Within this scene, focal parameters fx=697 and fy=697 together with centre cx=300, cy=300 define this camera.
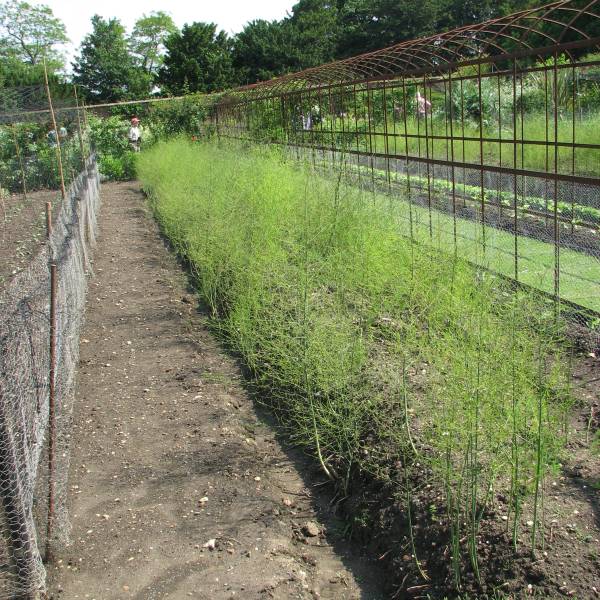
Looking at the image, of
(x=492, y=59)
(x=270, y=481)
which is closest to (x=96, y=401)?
(x=270, y=481)

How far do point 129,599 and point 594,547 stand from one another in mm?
1850

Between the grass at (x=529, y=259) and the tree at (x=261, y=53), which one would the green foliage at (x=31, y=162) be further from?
the tree at (x=261, y=53)

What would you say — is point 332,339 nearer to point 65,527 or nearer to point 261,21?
point 65,527

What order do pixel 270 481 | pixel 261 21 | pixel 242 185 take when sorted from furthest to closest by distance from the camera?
1. pixel 261 21
2. pixel 242 185
3. pixel 270 481

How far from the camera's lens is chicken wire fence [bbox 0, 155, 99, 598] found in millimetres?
2688

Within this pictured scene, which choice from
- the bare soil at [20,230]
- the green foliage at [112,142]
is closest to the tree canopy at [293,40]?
the green foliage at [112,142]

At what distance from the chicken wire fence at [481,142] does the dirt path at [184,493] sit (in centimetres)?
180

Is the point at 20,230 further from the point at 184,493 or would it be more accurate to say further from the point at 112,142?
the point at 112,142

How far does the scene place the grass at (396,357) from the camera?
9.41 ft

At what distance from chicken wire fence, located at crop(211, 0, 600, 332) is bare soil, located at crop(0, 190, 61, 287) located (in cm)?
413

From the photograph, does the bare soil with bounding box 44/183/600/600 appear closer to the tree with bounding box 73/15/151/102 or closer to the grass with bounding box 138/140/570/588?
the grass with bounding box 138/140/570/588

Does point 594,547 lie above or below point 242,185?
below

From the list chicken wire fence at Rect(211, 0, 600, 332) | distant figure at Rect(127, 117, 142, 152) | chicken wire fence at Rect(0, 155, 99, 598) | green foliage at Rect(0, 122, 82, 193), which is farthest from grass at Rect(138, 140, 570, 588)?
distant figure at Rect(127, 117, 142, 152)

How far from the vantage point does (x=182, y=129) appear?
20.5 m
